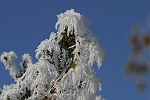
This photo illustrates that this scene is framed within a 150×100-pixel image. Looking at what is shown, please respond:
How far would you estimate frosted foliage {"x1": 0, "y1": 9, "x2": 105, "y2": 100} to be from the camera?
254 inches

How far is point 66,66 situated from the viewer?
700 centimetres

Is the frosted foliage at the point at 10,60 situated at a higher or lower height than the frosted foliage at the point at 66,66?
higher

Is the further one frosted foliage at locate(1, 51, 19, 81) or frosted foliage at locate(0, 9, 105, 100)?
frosted foliage at locate(1, 51, 19, 81)

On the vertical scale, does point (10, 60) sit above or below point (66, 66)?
above

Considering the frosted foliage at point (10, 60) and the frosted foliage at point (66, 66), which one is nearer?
the frosted foliage at point (66, 66)

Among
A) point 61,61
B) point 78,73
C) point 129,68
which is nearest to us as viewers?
point 129,68

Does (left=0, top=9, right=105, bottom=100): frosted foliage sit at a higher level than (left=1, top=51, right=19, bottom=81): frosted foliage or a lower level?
lower

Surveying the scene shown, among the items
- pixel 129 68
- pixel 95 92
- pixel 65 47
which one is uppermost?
pixel 65 47

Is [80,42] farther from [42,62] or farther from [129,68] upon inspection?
[129,68]

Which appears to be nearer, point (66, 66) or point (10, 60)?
point (66, 66)

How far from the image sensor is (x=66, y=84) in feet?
21.4

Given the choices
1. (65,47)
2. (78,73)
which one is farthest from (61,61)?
(78,73)

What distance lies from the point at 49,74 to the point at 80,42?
3.06ft

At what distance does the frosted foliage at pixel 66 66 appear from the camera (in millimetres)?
6440
